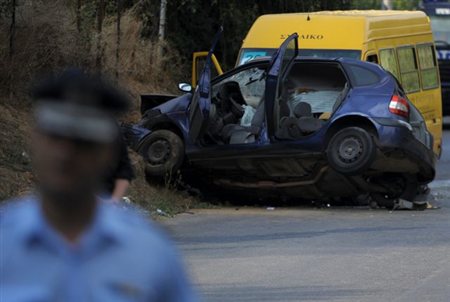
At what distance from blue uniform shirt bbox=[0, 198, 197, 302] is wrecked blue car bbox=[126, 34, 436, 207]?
980 centimetres

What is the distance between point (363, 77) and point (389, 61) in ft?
10.8

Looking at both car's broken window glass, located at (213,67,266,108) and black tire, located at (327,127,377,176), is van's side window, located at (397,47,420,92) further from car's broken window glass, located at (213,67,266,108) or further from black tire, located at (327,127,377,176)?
black tire, located at (327,127,377,176)

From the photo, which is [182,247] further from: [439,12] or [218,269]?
[439,12]

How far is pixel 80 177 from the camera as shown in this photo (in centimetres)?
218

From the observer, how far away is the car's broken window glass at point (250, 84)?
1308 centimetres

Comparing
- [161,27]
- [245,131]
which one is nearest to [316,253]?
[245,131]

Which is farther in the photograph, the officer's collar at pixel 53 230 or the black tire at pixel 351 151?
the black tire at pixel 351 151

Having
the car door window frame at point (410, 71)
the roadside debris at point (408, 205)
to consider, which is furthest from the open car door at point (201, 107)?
the car door window frame at point (410, 71)

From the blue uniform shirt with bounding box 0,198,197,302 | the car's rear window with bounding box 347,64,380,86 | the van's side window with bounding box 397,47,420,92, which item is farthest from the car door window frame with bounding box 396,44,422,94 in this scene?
the blue uniform shirt with bounding box 0,198,197,302

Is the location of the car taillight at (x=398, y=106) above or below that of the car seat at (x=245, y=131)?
above

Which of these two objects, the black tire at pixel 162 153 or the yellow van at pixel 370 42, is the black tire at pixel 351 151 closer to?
the black tire at pixel 162 153

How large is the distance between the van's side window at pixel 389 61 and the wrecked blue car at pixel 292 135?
237cm

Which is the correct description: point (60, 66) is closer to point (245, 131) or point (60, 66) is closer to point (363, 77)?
point (245, 131)

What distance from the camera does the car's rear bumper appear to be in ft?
39.3
